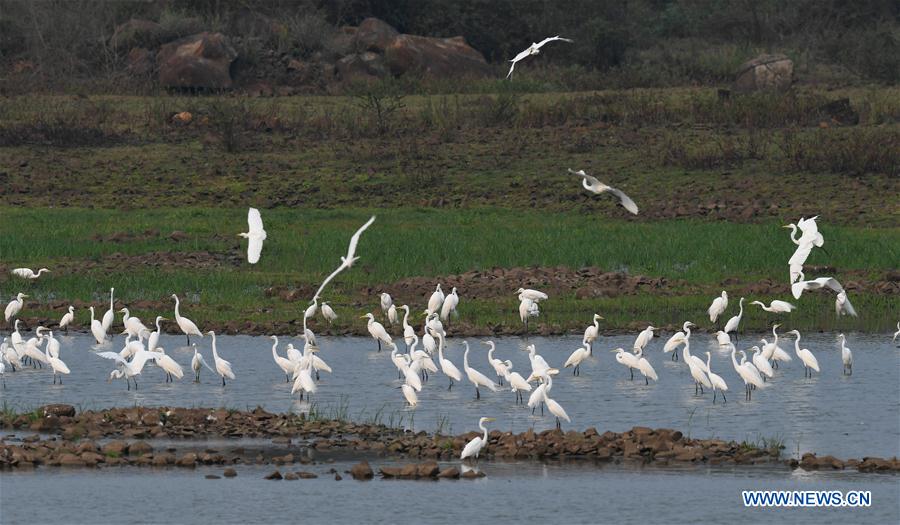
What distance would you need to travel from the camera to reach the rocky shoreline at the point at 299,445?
1495 cm

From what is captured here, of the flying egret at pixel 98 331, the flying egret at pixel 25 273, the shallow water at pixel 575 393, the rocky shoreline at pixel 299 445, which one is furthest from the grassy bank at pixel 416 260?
the rocky shoreline at pixel 299 445

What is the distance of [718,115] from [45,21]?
22.0 meters

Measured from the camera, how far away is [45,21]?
163 ft

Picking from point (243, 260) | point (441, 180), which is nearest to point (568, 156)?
point (441, 180)

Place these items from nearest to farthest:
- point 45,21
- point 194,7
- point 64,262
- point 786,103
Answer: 1. point 64,262
2. point 786,103
3. point 45,21
4. point 194,7

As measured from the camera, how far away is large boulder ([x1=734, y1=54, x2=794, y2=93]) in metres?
43.5

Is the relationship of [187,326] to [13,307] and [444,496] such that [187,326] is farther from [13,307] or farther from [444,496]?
[444,496]

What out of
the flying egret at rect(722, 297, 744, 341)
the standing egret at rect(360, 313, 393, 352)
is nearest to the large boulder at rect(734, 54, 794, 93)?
the flying egret at rect(722, 297, 744, 341)

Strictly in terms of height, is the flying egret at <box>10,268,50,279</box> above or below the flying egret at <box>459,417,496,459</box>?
below

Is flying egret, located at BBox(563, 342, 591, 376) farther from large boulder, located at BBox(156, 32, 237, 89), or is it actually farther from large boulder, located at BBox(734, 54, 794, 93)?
large boulder, located at BBox(156, 32, 237, 89)

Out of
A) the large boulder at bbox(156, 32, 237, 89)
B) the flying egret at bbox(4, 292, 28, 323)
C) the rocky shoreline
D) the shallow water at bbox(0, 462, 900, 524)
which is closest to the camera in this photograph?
the shallow water at bbox(0, 462, 900, 524)

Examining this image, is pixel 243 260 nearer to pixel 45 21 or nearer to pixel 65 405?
pixel 65 405

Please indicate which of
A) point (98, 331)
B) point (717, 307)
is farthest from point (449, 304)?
point (98, 331)

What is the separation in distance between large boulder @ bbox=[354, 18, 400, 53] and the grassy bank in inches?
622
